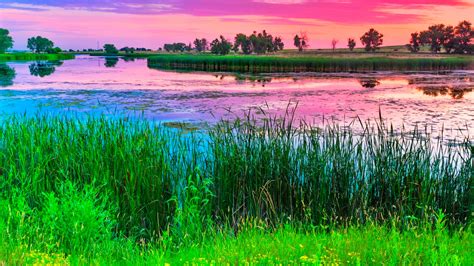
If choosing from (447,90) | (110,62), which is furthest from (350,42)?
(447,90)

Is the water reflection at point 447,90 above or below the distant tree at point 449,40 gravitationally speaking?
below

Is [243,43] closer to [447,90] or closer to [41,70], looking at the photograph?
[41,70]

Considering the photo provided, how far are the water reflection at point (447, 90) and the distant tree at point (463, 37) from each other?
3028 inches

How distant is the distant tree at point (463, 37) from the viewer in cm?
9815

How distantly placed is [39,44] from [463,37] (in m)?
124

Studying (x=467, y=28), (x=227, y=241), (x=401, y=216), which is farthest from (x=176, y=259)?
(x=467, y=28)

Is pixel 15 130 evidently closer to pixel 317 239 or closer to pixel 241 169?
pixel 241 169

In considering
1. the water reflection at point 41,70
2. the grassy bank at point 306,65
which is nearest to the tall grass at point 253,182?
the water reflection at point 41,70

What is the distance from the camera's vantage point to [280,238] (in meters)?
5.53

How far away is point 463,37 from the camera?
99375mm

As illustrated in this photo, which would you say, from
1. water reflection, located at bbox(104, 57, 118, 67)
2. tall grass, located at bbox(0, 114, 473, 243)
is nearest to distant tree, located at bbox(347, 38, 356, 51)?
water reflection, located at bbox(104, 57, 118, 67)

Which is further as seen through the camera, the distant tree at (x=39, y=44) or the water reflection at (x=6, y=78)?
the distant tree at (x=39, y=44)

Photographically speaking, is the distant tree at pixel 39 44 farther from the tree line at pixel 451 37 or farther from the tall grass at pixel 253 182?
the tall grass at pixel 253 182

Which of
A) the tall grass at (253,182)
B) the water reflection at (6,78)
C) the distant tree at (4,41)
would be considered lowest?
the tall grass at (253,182)
